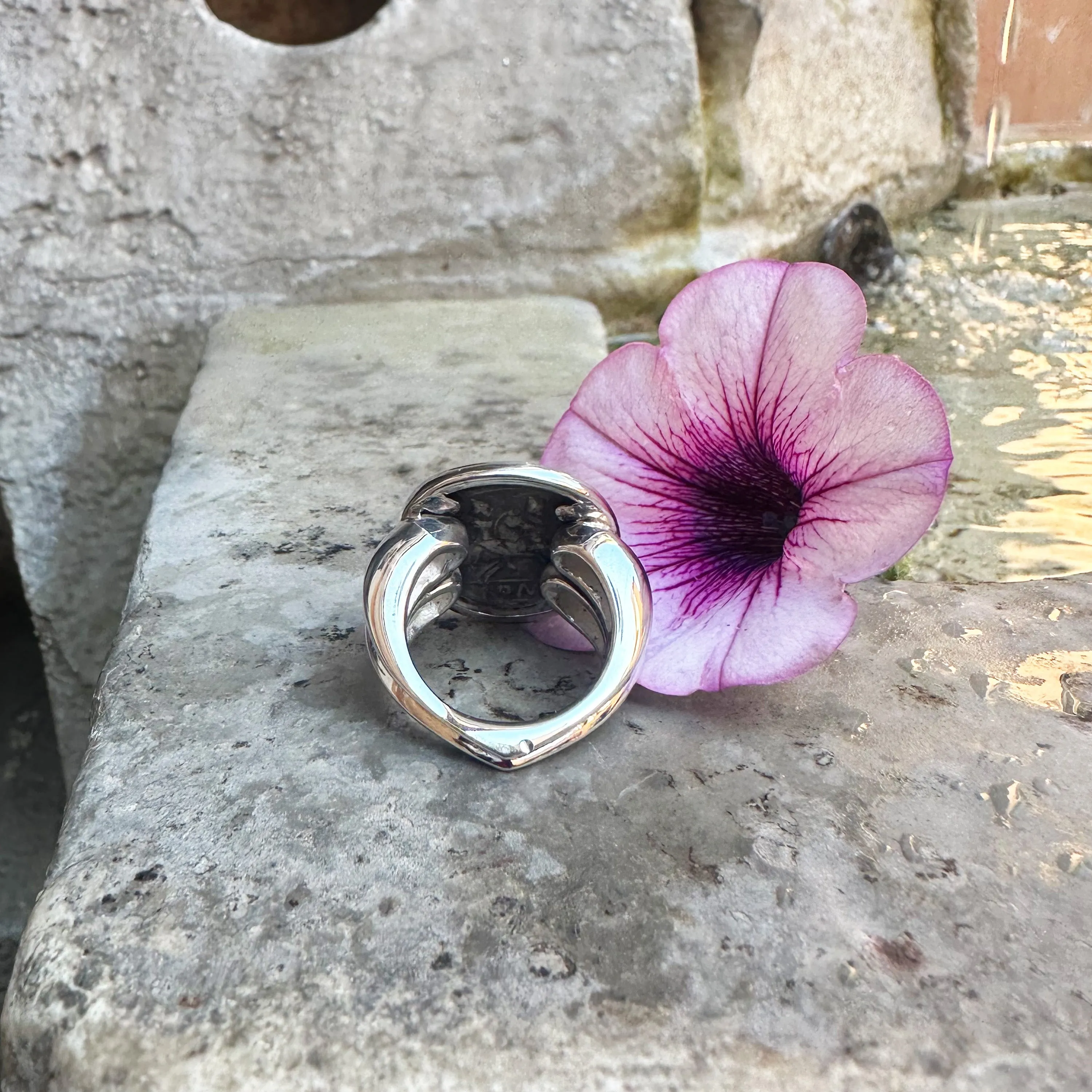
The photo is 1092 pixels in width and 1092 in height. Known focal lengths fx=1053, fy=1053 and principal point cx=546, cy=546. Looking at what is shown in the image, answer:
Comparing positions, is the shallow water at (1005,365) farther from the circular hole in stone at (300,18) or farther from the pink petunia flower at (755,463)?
the circular hole in stone at (300,18)

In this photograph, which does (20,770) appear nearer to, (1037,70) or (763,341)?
(763,341)

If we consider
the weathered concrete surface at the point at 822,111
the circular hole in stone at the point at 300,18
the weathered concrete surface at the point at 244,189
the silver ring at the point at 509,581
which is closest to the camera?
the silver ring at the point at 509,581

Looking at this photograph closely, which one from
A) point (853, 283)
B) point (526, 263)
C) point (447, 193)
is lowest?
point (526, 263)

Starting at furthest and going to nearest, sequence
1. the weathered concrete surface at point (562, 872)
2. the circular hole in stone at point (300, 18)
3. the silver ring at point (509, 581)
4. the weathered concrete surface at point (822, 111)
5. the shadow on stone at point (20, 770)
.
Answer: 1. the circular hole in stone at point (300, 18)
2. the shadow on stone at point (20, 770)
3. the weathered concrete surface at point (822, 111)
4. the silver ring at point (509, 581)
5. the weathered concrete surface at point (562, 872)

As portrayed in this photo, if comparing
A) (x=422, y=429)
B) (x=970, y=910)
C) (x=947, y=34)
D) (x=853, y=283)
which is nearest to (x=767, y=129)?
(x=947, y=34)

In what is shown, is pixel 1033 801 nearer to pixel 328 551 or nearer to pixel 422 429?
pixel 328 551

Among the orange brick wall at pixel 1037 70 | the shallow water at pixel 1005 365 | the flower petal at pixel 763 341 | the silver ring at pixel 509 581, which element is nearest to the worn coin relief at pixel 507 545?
the silver ring at pixel 509 581
